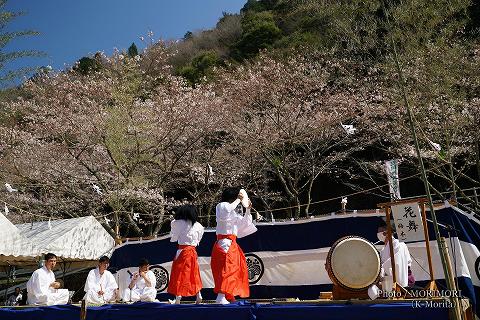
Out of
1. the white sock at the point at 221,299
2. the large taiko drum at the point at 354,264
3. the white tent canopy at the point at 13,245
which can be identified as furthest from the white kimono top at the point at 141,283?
the large taiko drum at the point at 354,264

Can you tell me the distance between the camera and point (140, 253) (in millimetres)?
8609

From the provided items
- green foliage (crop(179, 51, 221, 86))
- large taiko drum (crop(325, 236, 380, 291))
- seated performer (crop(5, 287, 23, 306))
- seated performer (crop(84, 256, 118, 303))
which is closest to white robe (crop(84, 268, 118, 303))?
seated performer (crop(84, 256, 118, 303))

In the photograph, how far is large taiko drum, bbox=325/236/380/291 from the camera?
4465 millimetres

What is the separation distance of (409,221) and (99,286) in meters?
4.75

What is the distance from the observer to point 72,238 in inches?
384

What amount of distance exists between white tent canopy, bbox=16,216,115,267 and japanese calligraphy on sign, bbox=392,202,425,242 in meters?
6.39

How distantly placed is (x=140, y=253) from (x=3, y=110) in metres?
9.64

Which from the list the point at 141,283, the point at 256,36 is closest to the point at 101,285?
the point at 141,283

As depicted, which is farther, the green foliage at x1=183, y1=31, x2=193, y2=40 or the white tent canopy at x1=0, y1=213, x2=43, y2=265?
the green foliage at x1=183, y1=31, x2=193, y2=40

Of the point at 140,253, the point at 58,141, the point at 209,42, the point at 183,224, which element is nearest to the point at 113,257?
the point at 140,253

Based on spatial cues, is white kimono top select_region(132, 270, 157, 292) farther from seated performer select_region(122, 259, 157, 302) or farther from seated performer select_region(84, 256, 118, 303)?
seated performer select_region(84, 256, 118, 303)

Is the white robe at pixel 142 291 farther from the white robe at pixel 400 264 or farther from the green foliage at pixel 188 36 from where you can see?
the green foliage at pixel 188 36

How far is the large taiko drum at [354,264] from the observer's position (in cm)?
446

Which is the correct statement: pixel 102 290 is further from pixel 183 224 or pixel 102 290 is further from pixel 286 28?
pixel 286 28
